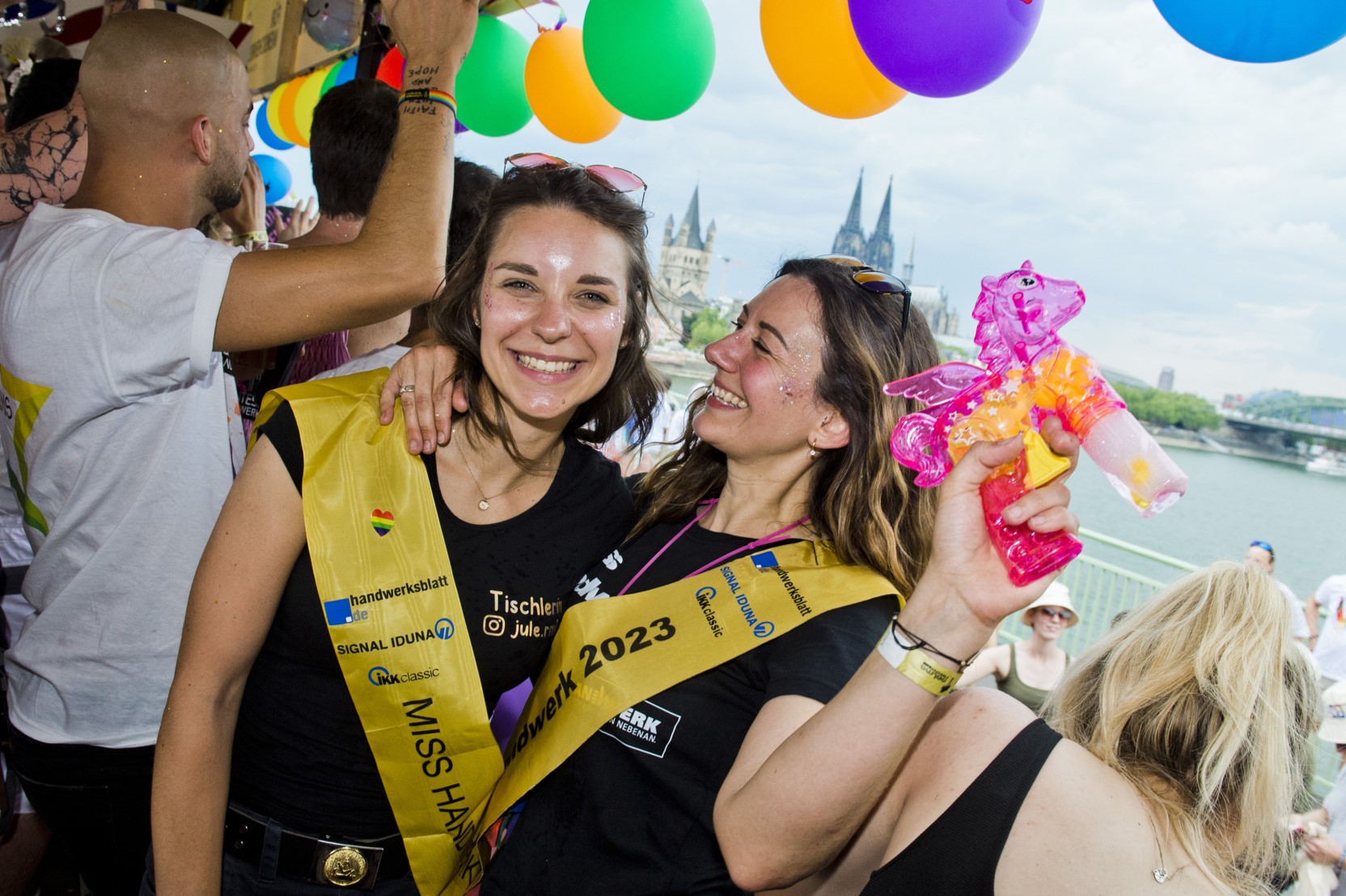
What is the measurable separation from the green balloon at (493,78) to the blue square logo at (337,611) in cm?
349

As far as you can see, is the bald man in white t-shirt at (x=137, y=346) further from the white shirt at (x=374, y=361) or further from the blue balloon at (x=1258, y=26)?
the blue balloon at (x=1258, y=26)

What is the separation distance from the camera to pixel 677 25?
3367mm

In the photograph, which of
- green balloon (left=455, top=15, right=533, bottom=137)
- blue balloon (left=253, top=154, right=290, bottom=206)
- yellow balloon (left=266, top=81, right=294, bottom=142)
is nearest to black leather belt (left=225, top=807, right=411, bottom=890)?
green balloon (left=455, top=15, right=533, bottom=137)

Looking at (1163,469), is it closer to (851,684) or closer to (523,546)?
(851,684)

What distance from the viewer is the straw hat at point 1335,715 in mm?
3795

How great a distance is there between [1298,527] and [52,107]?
187ft

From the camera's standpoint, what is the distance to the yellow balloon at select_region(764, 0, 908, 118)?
2727 mm

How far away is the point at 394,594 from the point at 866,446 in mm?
927

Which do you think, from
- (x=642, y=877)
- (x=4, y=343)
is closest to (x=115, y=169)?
(x=4, y=343)

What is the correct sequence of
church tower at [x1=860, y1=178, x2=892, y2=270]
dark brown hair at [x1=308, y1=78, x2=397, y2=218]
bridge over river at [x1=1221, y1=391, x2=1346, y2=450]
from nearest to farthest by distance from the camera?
dark brown hair at [x1=308, y1=78, x2=397, y2=218], bridge over river at [x1=1221, y1=391, x2=1346, y2=450], church tower at [x1=860, y1=178, x2=892, y2=270]

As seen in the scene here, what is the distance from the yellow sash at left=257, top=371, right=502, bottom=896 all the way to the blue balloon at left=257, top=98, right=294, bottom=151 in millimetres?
7341

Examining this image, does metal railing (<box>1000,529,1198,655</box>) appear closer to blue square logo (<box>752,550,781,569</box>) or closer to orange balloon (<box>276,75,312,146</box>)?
blue square logo (<box>752,550,781,569</box>)

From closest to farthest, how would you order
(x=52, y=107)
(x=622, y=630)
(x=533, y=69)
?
(x=622, y=630) → (x=52, y=107) → (x=533, y=69)

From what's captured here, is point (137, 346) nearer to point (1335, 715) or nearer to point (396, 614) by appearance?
point (396, 614)
